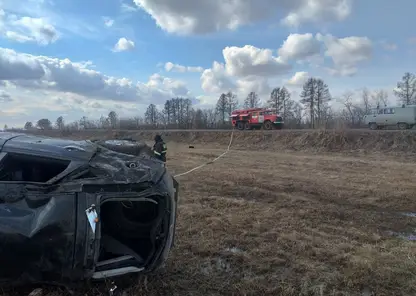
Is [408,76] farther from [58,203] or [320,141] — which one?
[58,203]

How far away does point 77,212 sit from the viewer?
116 inches

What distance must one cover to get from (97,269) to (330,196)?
7141 millimetres

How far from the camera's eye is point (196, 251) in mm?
4949

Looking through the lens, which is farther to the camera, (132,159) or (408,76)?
(408,76)

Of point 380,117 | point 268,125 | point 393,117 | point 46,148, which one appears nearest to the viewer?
point 46,148

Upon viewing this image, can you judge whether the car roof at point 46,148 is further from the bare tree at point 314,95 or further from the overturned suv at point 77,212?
the bare tree at point 314,95

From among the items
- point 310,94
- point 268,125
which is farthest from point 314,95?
point 268,125

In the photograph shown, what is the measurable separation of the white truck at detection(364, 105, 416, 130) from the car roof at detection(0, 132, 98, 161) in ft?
86.8

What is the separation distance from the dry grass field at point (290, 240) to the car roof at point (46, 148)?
51.6 inches

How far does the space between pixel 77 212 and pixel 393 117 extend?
89.5 feet

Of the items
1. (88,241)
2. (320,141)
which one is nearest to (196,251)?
(88,241)

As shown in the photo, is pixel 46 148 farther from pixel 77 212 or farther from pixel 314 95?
pixel 314 95

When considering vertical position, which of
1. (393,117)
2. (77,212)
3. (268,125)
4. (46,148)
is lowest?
(77,212)

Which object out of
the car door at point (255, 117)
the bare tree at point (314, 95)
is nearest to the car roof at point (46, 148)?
the car door at point (255, 117)
